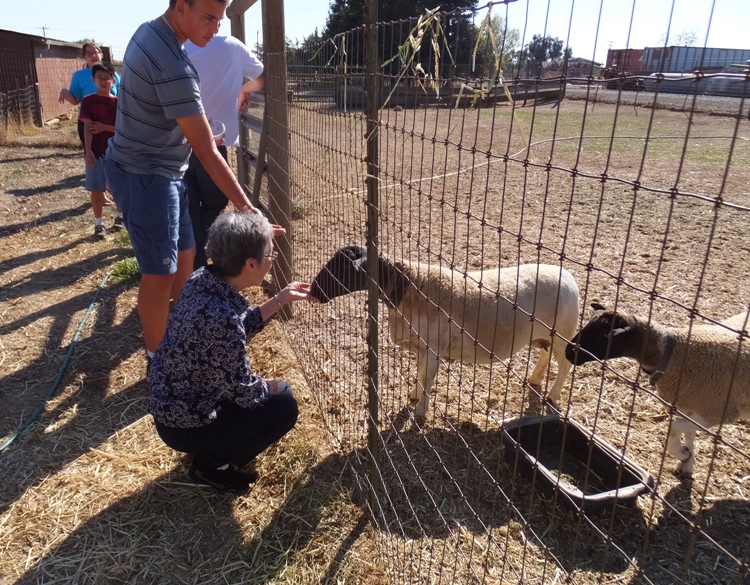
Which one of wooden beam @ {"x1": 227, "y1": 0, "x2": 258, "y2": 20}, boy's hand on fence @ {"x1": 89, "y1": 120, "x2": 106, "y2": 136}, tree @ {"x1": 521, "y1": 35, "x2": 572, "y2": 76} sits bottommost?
boy's hand on fence @ {"x1": 89, "y1": 120, "x2": 106, "y2": 136}

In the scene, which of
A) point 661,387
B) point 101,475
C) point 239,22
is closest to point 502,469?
point 661,387

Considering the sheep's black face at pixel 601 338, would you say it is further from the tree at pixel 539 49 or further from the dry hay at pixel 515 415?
the tree at pixel 539 49

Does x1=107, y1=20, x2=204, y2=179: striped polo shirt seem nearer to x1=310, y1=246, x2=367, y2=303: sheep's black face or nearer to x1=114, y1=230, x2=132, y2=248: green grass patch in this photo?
x1=310, y1=246, x2=367, y2=303: sheep's black face

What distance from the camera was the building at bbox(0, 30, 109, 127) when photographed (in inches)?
668

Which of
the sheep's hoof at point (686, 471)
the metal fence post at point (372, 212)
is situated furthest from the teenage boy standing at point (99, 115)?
the sheep's hoof at point (686, 471)

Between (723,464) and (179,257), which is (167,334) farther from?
(723,464)

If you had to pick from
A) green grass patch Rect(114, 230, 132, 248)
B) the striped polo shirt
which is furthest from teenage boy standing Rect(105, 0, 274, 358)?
green grass patch Rect(114, 230, 132, 248)

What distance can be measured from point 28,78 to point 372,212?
2002 cm

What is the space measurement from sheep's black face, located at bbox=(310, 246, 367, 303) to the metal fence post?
606 millimetres

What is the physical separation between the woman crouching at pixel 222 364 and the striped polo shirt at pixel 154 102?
0.82 metres

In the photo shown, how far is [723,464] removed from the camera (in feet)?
11.0

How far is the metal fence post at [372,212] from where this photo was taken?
2303mm

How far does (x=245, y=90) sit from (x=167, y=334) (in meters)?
3.11

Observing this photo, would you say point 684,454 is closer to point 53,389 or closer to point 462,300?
point 462,300
